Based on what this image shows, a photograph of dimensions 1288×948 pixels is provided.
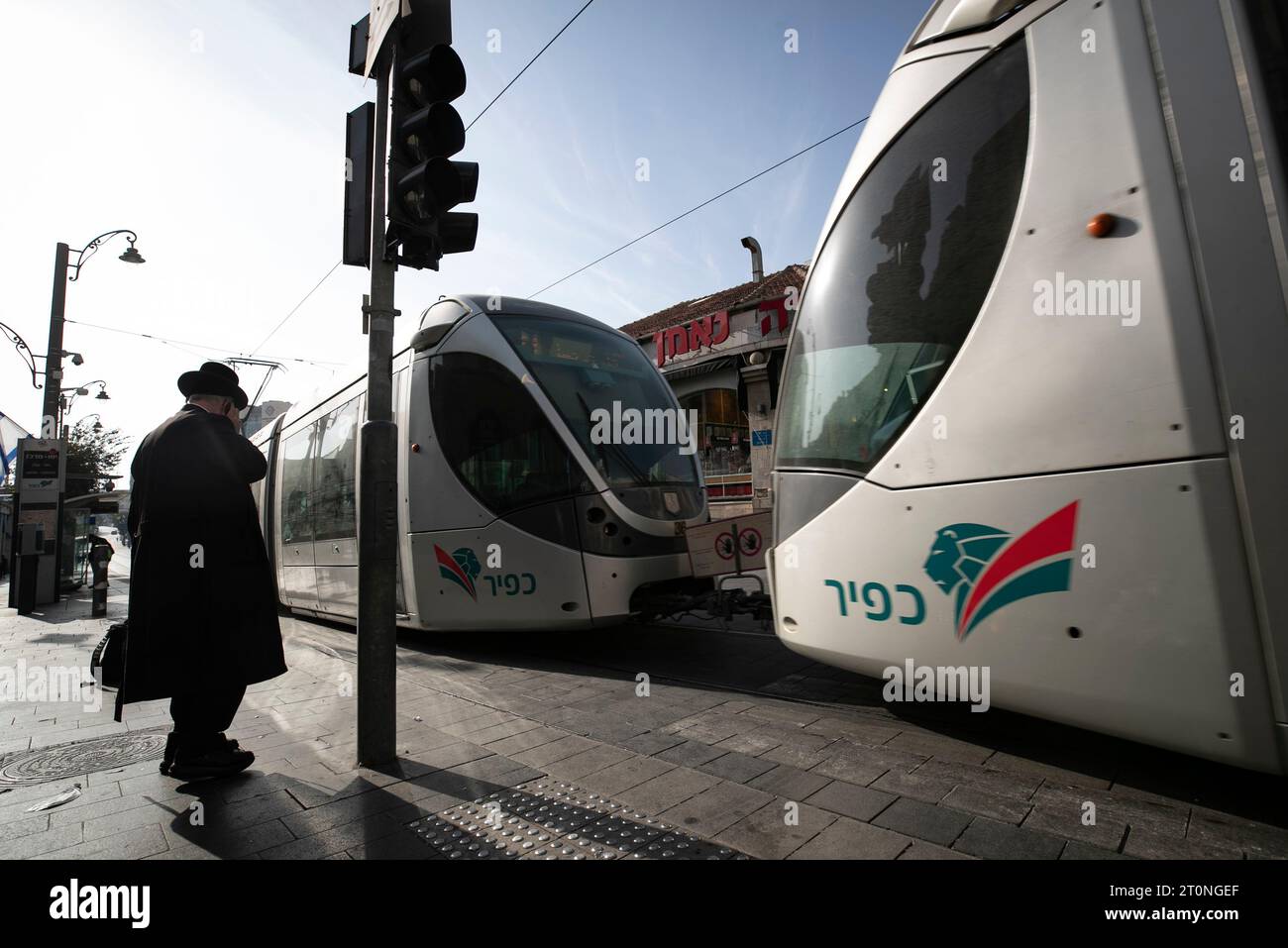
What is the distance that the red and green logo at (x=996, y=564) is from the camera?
8.07ft

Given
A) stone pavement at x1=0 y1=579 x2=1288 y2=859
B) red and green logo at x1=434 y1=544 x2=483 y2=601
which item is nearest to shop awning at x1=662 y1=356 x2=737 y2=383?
red and green logo at x1=434 y1=544 x2=483 y2=601

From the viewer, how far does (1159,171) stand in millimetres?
2330

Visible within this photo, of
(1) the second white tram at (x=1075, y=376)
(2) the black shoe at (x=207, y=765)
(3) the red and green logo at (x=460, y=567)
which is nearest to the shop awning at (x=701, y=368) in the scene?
(3) the red and green logo at (x=460, y=567)

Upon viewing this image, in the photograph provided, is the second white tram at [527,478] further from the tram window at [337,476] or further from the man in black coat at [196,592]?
the man in black coat at [196,592]

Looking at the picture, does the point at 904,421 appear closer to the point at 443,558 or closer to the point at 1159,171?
the point at 1159,171

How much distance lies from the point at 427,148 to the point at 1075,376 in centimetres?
318

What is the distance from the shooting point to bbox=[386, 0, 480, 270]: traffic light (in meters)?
3.36

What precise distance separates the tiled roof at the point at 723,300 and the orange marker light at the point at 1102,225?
50.5 ft

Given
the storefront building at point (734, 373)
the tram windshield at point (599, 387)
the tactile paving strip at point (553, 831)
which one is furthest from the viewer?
the storefront building at point (734, 373)

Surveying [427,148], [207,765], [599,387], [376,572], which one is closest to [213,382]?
[376,572]

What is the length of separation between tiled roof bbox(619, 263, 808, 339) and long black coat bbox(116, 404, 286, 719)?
14.7 metres

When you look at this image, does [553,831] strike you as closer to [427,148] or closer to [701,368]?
[427,148]
